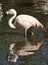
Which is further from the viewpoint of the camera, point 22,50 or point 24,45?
point 24,45

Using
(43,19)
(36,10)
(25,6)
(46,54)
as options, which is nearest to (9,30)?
(43,19)

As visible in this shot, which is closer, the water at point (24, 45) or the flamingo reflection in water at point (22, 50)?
the water at point (24, 45)

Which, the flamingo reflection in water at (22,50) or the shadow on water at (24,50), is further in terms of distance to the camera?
the flamingo reflection in water at (22,50)

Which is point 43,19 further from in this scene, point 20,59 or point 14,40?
point 20,59

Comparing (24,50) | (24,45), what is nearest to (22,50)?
(24,50)

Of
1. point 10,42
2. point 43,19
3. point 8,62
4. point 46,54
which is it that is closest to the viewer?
point 8,62

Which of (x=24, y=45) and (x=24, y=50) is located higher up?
(x=24, y=50)

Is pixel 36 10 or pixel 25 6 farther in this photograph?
pixel 25 6

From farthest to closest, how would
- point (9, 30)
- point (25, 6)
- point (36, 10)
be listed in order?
1. point (25, 6)
2. point (36, 10)
3. point (9, 30)

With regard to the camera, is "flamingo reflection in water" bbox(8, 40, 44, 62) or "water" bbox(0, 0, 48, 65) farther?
"flamingo reflection in water" bbox(8, 40, 44, 62)

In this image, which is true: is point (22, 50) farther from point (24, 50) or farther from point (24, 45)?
point (24, 45)

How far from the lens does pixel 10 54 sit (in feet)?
37.2

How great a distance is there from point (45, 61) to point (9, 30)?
472cm

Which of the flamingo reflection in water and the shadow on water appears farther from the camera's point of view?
the flamingo reflection in water
